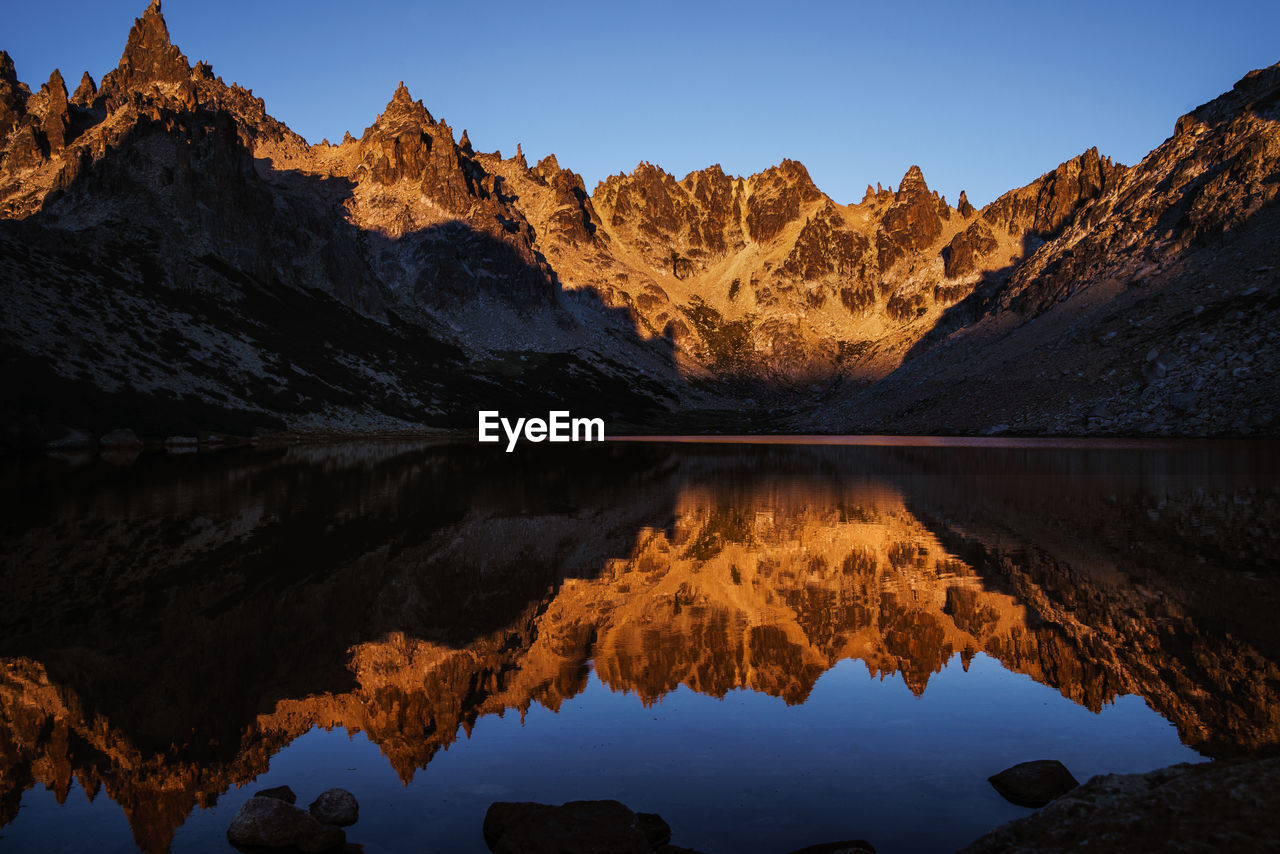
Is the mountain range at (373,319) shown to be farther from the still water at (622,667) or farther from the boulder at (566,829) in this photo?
the boulder at (566,829)

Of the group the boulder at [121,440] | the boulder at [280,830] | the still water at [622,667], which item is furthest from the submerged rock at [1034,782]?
the boulder at [121,440]

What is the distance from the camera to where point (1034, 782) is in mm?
9297

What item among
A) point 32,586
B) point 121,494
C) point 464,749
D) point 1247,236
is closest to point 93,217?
point 121,494

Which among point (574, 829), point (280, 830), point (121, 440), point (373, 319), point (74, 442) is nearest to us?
point (574, 829)

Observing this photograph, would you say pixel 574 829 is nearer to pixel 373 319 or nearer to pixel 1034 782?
pixel 1034 782

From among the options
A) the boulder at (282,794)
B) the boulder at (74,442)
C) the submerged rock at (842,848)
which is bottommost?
the boulder at (282,794)

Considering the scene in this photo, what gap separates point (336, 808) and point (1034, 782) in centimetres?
794

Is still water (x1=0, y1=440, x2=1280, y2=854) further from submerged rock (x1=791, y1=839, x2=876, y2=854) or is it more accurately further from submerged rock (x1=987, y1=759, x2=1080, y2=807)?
submerged rock (x1=791, y1=839, x2=876, y2=854)

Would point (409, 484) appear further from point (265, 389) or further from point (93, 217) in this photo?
point (93, 217)

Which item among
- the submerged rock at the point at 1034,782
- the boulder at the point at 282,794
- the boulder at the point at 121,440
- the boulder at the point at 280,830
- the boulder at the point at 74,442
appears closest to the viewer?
the boulder at the point at 280,830

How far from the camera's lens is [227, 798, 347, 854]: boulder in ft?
27.1

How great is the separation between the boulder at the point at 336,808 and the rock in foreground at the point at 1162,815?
6.43m

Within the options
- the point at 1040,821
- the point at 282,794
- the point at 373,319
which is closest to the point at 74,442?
the point at 282,794

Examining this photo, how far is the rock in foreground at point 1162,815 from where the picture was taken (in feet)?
21.7
